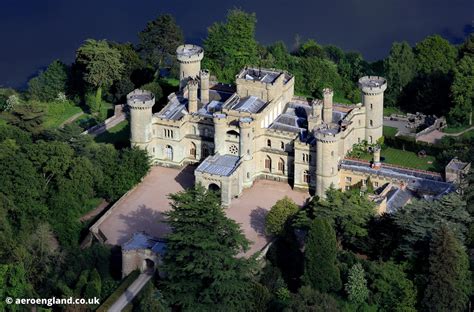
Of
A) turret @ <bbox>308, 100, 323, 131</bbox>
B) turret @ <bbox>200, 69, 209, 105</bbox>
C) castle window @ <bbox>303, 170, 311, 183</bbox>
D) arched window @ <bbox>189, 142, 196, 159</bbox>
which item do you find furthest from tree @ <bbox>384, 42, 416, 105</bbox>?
arched window @ <bbox>189, 142, 196, 159</bbox>

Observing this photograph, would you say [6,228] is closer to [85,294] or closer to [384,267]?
[85,294]

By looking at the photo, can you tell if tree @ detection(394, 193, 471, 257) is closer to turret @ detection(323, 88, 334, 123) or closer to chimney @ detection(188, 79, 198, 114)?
turret @ detection(323, 88, 334, 123)

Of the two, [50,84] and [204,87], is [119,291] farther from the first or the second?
[50,84]

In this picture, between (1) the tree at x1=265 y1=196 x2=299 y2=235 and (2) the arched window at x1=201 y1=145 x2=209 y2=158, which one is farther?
(2) the arched window at x1=201 y1=145 x2=209 y2=158

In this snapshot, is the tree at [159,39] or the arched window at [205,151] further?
the tree at [159,39]

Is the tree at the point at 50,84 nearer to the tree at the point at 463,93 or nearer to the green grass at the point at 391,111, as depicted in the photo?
the green grass at the point at 391,111

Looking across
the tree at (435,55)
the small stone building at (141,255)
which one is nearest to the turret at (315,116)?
the small stone building at (141,255)

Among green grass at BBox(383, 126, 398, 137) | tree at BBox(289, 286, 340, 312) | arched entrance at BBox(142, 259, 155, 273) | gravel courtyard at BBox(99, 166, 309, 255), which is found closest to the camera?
tree at BBox(289, 286, 340, 312)
